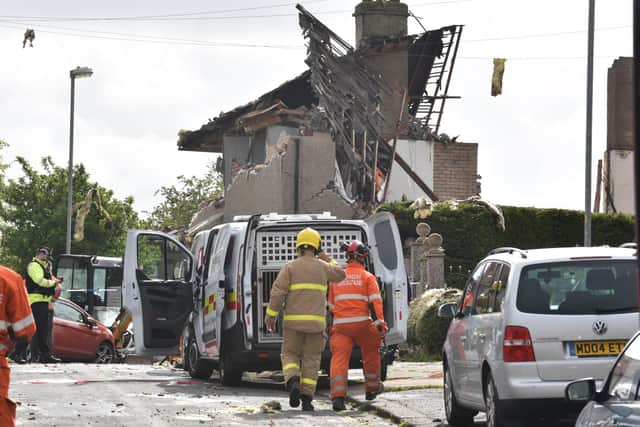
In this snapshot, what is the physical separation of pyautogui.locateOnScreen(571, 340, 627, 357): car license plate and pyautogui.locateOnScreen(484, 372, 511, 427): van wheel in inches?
27.3

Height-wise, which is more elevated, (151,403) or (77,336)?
(77,336)

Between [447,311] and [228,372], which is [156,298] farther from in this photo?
[447,311]

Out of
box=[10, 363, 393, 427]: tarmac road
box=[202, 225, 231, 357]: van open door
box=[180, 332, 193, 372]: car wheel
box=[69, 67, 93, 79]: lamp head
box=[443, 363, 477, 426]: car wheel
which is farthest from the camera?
box=[69, 67, 93, 79]: lamp head

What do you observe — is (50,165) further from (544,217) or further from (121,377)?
(121,377)

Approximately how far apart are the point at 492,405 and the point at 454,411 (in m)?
1.44

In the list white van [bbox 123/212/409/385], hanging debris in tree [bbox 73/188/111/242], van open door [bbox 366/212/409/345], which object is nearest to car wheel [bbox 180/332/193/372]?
white van [bbox 123/212/409/385]

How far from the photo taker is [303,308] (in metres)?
14.9

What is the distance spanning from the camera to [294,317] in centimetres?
1490

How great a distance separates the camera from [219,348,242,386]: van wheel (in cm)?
1809

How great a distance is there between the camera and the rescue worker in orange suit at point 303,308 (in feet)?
48.8

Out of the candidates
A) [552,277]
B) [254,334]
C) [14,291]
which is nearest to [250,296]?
[254,334]

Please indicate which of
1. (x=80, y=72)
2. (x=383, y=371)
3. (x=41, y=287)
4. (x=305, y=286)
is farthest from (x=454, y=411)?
(x=80, y=72)

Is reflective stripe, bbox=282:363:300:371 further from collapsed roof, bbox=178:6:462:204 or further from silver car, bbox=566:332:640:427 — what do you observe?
collapsed roof, bbox=178:6:462:204

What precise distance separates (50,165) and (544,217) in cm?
3853
